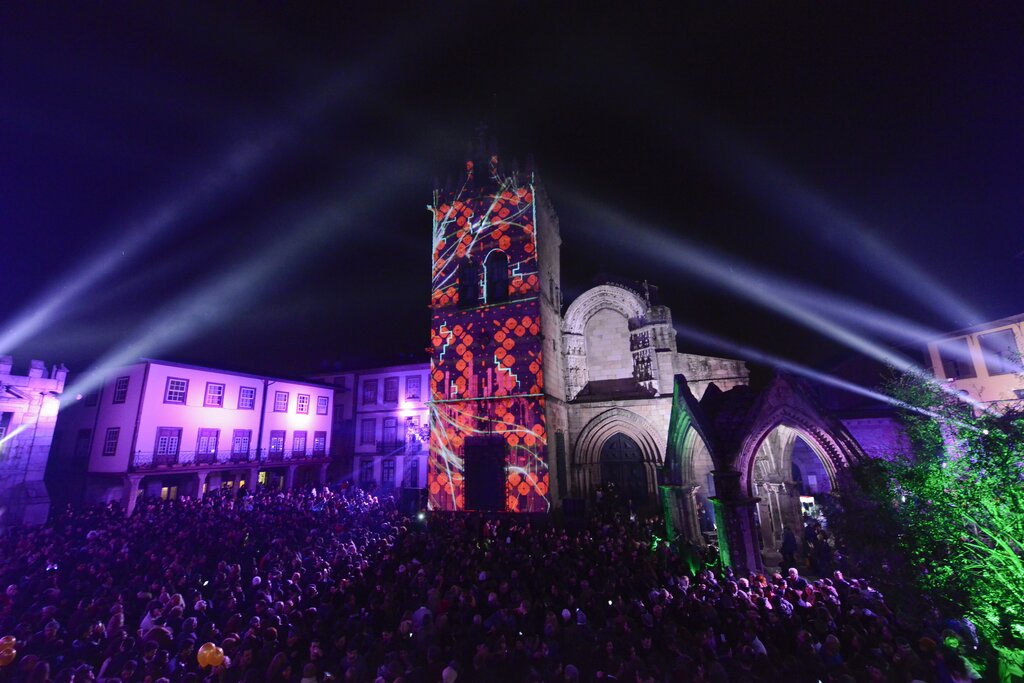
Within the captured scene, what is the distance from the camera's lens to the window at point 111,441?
25.4 m

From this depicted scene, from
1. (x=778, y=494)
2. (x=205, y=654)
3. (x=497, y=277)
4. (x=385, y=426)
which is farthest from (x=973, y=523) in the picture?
(x=385, y=426)

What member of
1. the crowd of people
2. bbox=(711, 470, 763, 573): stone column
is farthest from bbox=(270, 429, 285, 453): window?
bbox=(711, 470, 763, 573): stone column

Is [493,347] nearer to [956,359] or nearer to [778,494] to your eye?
[778,494]

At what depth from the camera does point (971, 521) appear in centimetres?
755

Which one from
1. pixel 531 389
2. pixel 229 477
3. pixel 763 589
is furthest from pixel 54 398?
pixel 763 589

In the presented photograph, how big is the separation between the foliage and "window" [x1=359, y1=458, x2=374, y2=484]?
113ft

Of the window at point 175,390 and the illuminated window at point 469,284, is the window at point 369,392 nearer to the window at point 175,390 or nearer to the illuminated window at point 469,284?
the window at point 175,390

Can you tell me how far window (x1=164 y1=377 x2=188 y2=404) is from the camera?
2675 centimetres

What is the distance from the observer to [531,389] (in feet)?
68.0

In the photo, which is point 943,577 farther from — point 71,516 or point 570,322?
point 71,516

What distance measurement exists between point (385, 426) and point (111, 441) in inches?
688

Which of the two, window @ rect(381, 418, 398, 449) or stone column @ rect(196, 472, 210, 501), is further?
window @ rect(381, 418, 398, 449)

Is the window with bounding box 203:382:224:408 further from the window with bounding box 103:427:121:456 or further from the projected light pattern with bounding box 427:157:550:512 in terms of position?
the projected light pattern with bounding box 427:157:550:512

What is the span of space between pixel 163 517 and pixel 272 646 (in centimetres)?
1474
